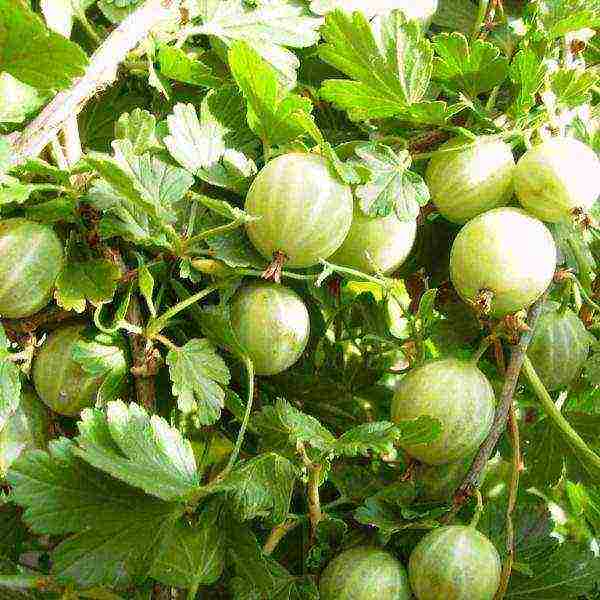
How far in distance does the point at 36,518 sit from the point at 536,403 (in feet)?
1.74

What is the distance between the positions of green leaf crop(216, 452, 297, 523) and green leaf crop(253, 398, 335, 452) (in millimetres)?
27

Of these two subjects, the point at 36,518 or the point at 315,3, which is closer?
the point at 36,518

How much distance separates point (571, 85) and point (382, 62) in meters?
0.19

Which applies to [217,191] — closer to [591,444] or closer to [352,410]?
[352,410]

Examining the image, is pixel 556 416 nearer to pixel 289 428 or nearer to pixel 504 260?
pixel 504 260

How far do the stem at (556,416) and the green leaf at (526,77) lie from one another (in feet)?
0.81

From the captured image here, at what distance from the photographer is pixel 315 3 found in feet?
2.60

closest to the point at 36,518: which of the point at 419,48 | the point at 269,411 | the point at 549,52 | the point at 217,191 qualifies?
the point at 269,411

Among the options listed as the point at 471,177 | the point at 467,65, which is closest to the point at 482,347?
the point at 471,177

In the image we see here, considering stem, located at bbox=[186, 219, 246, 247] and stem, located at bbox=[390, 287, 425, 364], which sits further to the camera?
stem, located at bbox=[390, 287, 425, 364]

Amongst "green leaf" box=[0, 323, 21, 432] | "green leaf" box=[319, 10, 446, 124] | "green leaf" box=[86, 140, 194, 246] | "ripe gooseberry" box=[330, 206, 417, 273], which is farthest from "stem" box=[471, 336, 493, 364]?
"green leaf" box=[0, 323, 21, 432]

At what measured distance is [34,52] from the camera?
62cm

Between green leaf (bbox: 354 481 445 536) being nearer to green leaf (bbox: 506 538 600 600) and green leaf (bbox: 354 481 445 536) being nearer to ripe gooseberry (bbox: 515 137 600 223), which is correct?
green leaf (bbox: 506 538 600 600)

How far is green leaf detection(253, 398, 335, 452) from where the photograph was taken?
64 centimetres
